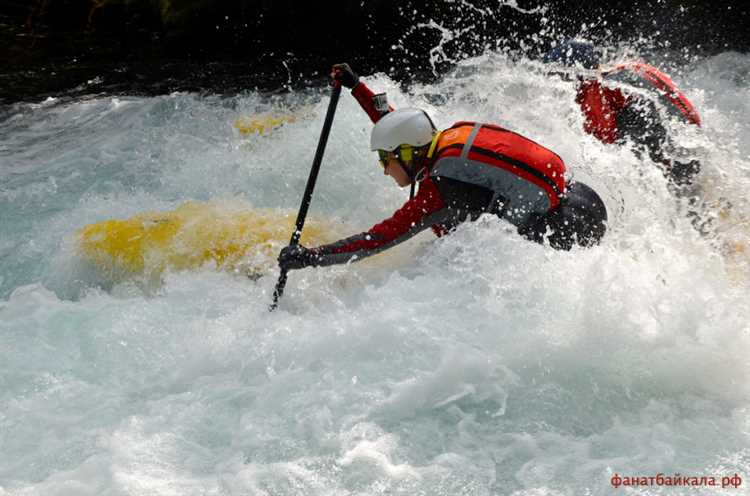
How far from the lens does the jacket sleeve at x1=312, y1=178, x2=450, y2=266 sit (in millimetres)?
4559

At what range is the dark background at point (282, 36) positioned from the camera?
1098 centimetres

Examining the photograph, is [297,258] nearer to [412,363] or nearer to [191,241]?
[412,363]

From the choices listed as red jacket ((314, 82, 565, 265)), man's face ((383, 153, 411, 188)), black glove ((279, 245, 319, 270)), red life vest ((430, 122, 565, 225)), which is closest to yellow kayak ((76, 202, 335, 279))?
black glove ((279, 245, 319, 270))

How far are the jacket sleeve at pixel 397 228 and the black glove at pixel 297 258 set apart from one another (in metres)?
0.03

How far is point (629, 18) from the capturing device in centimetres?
1188

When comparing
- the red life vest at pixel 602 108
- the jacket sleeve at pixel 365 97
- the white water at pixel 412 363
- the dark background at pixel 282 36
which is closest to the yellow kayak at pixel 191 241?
the white water at pixel 412 363

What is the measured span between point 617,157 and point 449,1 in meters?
7.92

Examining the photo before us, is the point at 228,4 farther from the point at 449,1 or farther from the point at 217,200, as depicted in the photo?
the point at 217,200

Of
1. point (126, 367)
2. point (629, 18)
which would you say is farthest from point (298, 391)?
point (629, 18)

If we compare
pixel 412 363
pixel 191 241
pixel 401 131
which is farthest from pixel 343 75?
pixel 412 363

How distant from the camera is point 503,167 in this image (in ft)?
14.8

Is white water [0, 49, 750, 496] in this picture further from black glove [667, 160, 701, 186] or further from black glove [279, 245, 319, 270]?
black glove [279, 245, 319, 270]

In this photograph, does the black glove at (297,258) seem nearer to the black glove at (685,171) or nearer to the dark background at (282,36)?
the black glove at (685,171)

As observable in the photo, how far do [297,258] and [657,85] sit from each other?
305cm
